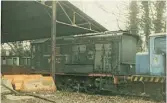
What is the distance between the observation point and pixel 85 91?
1653 cm

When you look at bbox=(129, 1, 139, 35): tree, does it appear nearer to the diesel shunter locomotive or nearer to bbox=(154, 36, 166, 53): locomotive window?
the diesel shunter locomotive

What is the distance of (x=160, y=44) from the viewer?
1282cm

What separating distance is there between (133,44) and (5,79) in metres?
6.87

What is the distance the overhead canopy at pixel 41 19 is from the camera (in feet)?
56.4

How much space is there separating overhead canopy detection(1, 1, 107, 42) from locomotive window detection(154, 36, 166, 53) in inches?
215

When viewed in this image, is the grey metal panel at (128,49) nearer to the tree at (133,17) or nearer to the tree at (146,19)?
the tree at (146,19)

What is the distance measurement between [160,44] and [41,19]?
8.26 meters

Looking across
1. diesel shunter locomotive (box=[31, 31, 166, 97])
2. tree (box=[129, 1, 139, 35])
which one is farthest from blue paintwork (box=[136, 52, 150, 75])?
tree (box=[129, 1, 139, 35])

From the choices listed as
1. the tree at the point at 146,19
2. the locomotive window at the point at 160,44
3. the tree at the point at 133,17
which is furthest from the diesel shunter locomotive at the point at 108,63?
the tree at the point at 133,17

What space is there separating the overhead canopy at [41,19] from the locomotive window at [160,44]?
5.47 meters

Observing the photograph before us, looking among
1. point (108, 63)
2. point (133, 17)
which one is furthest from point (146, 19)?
point (108, 63)

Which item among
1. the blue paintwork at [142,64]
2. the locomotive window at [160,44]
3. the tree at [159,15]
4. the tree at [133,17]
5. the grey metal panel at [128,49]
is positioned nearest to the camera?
the locomotive window at [160,44]

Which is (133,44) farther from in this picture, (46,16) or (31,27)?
(31,27)

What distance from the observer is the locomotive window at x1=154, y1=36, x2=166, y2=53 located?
1262 centimetres
